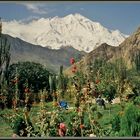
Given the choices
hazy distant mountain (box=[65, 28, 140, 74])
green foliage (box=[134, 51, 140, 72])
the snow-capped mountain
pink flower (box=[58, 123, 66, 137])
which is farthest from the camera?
green foliage (box=[134, 51, 140, 72])

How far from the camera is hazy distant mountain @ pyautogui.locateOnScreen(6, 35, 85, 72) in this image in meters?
9.97

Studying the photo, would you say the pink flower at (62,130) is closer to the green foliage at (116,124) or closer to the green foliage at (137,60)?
the green foliage at (116,124)

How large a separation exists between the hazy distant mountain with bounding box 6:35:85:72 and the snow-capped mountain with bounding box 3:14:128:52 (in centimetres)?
13

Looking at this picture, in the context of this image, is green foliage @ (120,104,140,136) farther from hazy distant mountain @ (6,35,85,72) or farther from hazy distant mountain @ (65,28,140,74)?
hazy distant mountain @ (6,35,85,72)

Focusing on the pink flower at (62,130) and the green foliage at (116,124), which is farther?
the green foliage at (116,124)

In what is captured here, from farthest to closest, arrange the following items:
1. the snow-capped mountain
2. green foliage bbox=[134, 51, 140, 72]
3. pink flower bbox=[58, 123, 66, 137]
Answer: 1. green foliage bbox=[134, 51, 140, 72]
2. the snow-capped mountain
3. pink flower bbox=[58, 123, 66, 137]

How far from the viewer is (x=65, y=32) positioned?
34.0ft

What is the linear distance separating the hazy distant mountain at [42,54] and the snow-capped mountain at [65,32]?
0.13 metres

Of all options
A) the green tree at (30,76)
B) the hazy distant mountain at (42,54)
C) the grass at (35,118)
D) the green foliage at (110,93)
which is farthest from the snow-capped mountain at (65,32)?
the grass at (35,118)

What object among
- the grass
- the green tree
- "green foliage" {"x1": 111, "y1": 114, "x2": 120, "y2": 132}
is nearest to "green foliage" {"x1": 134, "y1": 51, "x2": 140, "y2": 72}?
the grass

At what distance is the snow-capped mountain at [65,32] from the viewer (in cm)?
987

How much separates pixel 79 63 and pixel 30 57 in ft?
4.82

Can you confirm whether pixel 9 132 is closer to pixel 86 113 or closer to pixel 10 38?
pixel 86 113

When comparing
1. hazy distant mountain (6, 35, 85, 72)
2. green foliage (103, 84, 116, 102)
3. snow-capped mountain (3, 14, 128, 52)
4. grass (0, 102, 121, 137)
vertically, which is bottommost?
grass (0, 102, 121, 137)
